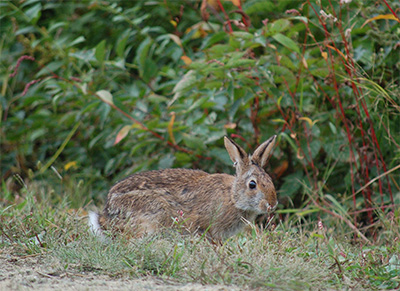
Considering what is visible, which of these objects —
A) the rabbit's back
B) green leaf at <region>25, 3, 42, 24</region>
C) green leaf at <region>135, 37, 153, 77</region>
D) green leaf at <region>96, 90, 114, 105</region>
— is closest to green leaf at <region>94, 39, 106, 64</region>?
green leaf at <region>135, 37, 153, 77</region>

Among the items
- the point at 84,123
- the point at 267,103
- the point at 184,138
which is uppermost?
the point at 267,103

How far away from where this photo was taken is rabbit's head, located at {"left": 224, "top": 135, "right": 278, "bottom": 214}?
4.48 metres

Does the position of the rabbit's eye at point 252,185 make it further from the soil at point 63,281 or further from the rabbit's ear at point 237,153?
the soil at point 63,281

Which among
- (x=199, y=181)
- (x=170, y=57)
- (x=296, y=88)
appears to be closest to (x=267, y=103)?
(x=296, y=88)

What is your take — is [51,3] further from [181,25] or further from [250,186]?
[250,186]

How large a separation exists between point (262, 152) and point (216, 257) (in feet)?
4.88

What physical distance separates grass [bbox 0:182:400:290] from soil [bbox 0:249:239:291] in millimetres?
62

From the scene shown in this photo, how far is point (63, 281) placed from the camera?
126 inches

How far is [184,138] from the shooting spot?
568 cm

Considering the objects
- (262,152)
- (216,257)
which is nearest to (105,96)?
(262,152)

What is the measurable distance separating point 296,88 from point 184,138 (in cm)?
119

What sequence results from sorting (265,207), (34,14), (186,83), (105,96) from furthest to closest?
(34,14) → (105,96) → (186,83) → (265,207)

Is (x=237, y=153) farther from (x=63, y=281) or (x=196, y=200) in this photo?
(x=63, y=281)

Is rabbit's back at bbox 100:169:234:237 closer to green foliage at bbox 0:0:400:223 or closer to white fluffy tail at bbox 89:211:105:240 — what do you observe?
white fluffy tail at bbox 89:211:105:240
